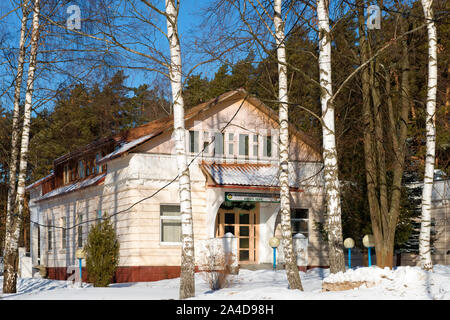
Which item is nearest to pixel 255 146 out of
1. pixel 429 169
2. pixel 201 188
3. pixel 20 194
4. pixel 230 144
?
pixel 230 144

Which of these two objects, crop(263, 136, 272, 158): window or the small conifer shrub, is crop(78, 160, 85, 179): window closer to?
the small conifer shrub

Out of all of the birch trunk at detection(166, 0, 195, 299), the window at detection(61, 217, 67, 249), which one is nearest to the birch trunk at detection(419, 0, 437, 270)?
the birch trunk at detection(166, 0, 195, 299)

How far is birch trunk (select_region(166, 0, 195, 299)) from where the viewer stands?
48.8ft

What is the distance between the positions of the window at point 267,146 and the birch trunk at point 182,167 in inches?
492

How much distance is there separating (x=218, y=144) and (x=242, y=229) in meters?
3.40

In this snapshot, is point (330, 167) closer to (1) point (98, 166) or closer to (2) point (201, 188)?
(2) point (201, 188)

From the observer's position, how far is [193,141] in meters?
26.2

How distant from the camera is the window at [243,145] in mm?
27219

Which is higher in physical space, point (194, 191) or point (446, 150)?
point (446, 150)

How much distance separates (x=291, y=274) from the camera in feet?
52.7

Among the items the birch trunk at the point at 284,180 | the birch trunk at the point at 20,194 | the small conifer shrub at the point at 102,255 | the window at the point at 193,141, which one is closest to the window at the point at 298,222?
the window at the point at 193,141
